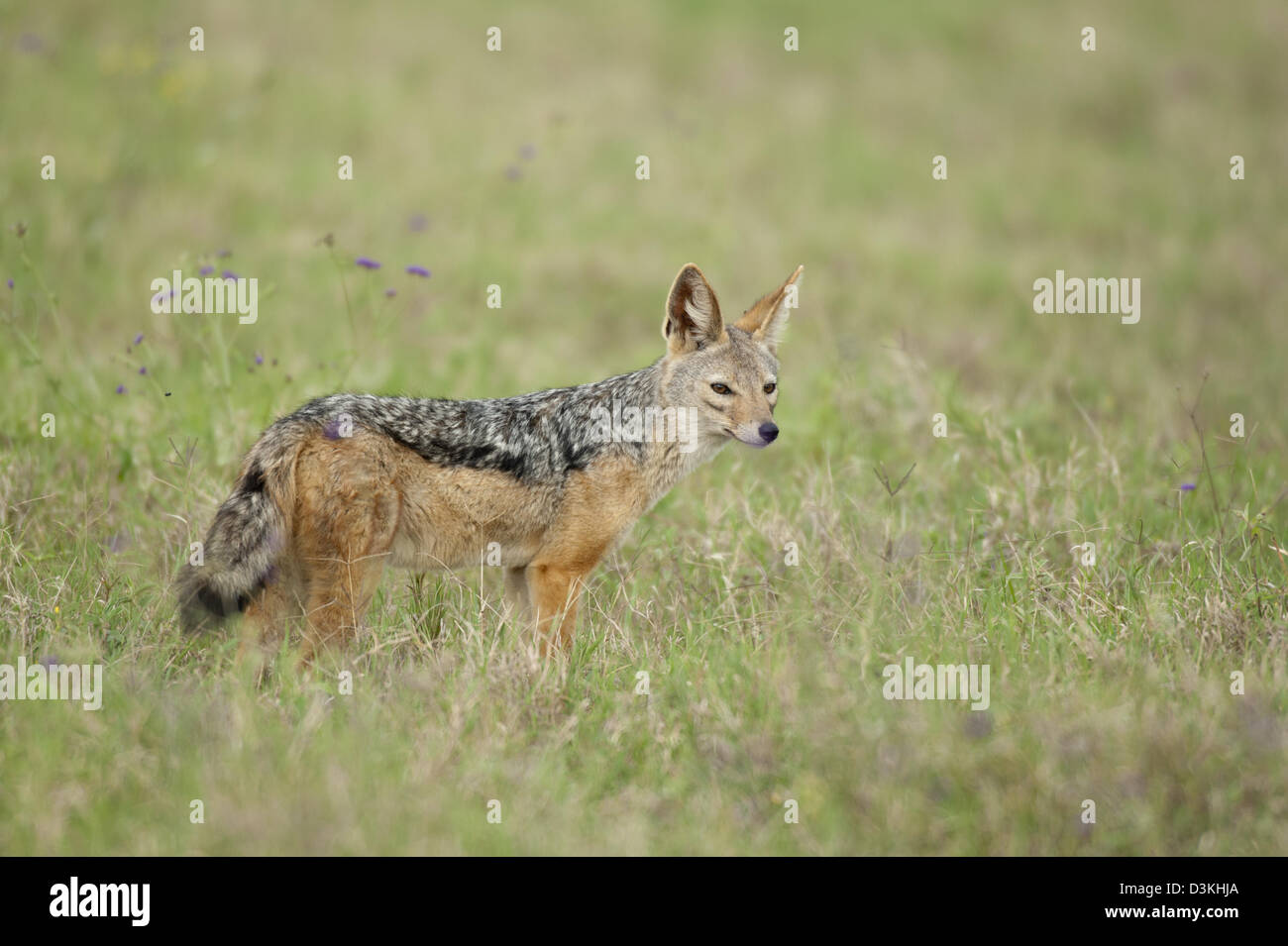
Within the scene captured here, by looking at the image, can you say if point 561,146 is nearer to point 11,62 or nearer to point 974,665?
point 11,62

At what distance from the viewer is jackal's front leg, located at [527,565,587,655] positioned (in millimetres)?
5812

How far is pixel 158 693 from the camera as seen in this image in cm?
493

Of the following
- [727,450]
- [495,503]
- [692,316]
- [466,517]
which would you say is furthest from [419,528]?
[727,450]

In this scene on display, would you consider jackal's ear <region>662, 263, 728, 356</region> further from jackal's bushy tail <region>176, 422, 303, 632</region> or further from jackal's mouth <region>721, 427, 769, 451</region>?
jackal's bushy tail <region>176, 422, 303, 632</region>

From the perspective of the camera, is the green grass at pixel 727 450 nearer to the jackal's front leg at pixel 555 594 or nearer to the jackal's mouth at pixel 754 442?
the jackal's front leg at pixel 555 594

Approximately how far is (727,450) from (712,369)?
2.60 m

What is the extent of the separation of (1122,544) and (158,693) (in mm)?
5004

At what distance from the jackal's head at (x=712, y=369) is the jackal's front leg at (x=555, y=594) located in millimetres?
1026

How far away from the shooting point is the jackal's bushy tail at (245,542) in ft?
17.1

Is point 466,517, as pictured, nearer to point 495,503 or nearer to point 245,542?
point 495,503

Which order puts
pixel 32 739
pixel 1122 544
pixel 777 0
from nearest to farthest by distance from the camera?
1. pixel 32 739
2. pixel 1122 544
3. pixel 777 0

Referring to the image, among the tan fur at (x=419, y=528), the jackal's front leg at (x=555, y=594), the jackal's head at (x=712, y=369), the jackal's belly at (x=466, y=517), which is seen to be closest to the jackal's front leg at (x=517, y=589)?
the tan fur at (x=419, y=528)

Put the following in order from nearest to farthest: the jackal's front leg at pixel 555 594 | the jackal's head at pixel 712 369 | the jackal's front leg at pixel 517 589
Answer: the jackal's front leg at pixel 555 594 < the jackal's head at pixel 712 369 < the jackal's front leg at pixel 517 589
